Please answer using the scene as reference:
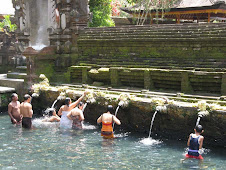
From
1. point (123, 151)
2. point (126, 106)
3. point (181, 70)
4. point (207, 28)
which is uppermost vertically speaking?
point (207, 28)

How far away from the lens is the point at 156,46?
13.9 m

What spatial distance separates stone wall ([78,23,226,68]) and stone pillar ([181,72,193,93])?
79 centimetres

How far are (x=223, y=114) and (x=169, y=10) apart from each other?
53.9ft

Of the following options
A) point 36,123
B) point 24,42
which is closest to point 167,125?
point 36,123

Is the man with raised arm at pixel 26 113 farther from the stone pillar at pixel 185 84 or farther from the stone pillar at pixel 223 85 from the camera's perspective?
the stone pillar at pixel 223 85

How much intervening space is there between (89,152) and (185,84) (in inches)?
185

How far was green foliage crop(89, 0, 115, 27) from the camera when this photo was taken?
2512cm

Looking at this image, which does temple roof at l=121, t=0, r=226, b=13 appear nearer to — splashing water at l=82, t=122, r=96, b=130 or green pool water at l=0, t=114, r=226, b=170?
splashing water at l=82, t=122, r=96, b=130

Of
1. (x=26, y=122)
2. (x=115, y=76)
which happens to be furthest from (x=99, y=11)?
(x=26, y=122)

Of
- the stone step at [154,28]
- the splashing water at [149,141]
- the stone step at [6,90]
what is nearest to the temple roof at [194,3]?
the stone step at [154,28]

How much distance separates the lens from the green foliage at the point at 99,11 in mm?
25120

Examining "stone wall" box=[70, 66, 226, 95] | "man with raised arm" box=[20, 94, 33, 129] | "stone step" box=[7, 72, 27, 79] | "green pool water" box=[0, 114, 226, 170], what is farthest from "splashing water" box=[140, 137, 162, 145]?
"stone step" box=[7, 72, 27, 79]

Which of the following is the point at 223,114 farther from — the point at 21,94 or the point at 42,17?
the point at 42,17

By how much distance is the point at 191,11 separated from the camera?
78.1ft
